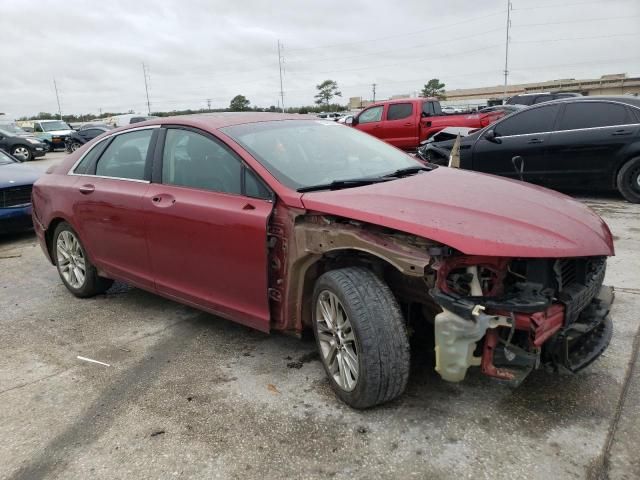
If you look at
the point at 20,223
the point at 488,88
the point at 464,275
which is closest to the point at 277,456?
the point at 464,275

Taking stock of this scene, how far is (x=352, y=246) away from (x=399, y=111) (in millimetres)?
11772

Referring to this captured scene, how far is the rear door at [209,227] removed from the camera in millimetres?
3166

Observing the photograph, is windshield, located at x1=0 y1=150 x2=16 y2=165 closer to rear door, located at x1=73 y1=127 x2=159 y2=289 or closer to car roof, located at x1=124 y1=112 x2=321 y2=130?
rear door, located at x1=73 y1=127 x2=159 y2=289

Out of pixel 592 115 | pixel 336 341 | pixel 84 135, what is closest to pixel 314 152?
pixel 336 341

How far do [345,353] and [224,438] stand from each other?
0.75 m

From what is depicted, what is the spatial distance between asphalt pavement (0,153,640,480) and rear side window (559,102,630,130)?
4.36 m

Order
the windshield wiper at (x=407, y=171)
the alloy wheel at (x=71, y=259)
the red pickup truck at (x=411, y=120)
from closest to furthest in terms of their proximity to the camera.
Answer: the windshield wiper at (x=407, y=171) < the alloy wheel at (x=71, y=259) < the red pickup truck at (x=411, y=120)

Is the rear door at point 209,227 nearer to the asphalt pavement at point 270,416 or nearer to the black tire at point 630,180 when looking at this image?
the asphalt pavement at point 270,416

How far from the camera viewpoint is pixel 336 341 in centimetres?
289

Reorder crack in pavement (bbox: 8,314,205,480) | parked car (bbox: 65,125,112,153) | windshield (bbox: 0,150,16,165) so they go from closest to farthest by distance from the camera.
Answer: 1. crack in pavement (bbox: 8,314,205,480)
2. windshield (bbox: 0,150,16,165)
3. parked car (bbox: 65,125,112,153)

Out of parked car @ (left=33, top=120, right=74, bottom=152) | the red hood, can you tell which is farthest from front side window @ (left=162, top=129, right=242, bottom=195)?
parked car @ (left=33, top=120, right=74, bottom=152)

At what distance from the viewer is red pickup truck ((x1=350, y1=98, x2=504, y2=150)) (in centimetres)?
1308

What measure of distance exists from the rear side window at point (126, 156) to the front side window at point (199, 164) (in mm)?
303

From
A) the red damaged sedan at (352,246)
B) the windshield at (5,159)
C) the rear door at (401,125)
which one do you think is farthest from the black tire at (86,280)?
the rear door at (401,125)
